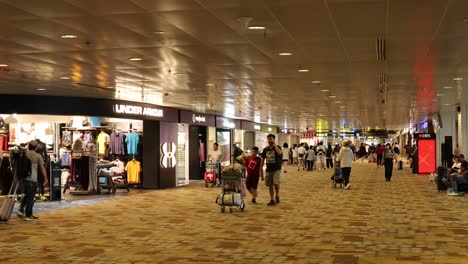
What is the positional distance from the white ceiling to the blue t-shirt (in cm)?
398

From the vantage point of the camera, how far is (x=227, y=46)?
10195 millimetres

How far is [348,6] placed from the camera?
7340 millimetres

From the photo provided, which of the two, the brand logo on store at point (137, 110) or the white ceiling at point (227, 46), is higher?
the white ceiling at point (227, 46)

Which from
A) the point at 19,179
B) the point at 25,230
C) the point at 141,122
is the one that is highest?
the point at 141,122


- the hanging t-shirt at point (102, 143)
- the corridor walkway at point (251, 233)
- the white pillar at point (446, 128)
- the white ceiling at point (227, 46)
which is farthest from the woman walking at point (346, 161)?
the white pillar at point (446, 128)

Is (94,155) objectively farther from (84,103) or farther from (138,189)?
(138,189)

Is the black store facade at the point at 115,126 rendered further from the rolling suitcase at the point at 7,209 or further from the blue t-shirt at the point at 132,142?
the rolling suitcase at the point at 7,209

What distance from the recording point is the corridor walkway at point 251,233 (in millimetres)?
8273

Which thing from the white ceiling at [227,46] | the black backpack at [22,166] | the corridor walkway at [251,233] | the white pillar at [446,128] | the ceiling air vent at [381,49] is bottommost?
the corridor walkway at [251,233]

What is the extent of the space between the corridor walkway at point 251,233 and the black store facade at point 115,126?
12.3 ft

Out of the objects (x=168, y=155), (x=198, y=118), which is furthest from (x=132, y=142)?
(x=198, y=118)

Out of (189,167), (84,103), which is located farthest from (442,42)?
(189,167)

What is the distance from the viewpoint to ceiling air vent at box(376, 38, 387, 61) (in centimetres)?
982

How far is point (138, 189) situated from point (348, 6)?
50.6ft
